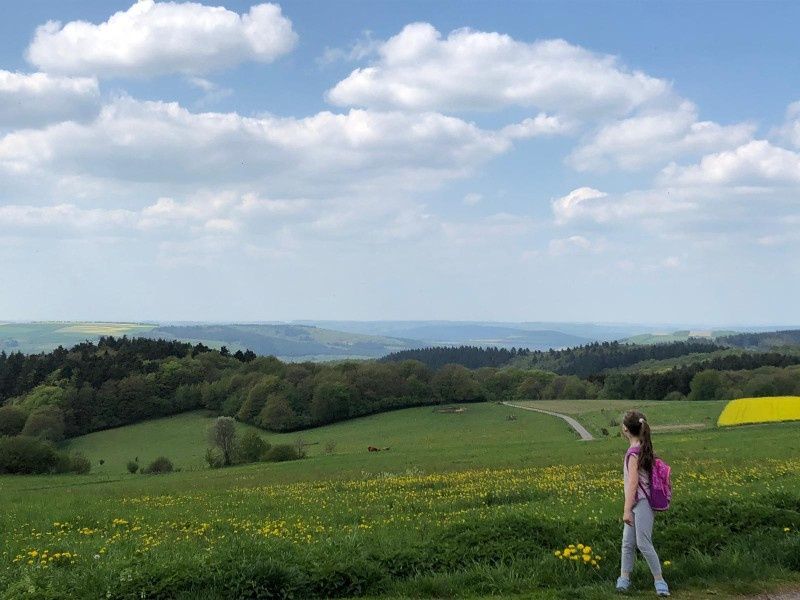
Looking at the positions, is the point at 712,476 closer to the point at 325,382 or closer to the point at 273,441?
the point at 273,441

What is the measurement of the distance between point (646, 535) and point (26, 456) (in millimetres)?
74208

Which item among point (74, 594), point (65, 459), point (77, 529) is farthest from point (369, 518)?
point (65, 459)

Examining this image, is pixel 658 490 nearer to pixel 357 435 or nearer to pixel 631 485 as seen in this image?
pixel 631 485

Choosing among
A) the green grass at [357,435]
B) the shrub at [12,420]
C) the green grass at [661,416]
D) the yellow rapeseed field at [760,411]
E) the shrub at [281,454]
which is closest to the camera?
the shrub at [281,454]

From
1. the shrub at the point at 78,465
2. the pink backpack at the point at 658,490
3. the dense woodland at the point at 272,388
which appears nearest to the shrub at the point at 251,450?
the shrub at the point at 78,465

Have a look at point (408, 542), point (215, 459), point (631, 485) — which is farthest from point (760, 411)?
point (631, 485)

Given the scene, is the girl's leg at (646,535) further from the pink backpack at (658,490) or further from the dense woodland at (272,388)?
the dense woodland at (272,388)

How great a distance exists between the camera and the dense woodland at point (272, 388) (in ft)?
383

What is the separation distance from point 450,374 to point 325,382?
2567cm

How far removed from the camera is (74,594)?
29.5 feet

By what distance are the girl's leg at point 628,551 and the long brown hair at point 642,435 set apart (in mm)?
910

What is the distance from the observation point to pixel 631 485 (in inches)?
369

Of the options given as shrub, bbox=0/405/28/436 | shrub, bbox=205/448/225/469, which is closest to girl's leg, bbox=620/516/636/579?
shrub, bbox=205/448/225/469

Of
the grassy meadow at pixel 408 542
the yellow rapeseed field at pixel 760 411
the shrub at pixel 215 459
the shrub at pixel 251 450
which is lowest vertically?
the shrub at pixel 215 459
